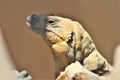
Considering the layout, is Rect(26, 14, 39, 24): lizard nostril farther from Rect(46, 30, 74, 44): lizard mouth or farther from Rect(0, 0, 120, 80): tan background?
Rect(0, 0, 120, 80): tan background

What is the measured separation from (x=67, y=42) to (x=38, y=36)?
4.56 ft

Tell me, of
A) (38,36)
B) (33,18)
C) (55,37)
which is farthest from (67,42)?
(38,36)

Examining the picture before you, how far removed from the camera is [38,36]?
307 centimetres

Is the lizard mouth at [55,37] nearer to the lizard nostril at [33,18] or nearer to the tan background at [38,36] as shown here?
the lizard nostril at [33,18]

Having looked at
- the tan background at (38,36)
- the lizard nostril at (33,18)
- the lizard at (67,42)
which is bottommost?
the tan background at (38,36)

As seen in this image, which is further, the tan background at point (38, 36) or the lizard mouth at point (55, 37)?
the tan background at point (38, 36)

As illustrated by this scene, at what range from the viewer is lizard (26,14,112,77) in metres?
1.63

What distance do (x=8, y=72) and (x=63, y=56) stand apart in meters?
1.21

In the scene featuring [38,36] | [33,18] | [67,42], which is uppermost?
[33,18]

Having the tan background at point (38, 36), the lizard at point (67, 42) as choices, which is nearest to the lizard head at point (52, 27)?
the lizard at point (67, 42)

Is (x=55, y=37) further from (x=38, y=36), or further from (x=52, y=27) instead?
(x=38, y=36)

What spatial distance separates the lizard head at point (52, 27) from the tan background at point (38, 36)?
117cm

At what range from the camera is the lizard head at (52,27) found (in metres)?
1.67

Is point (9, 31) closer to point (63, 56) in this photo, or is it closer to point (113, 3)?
point (113, 3)
